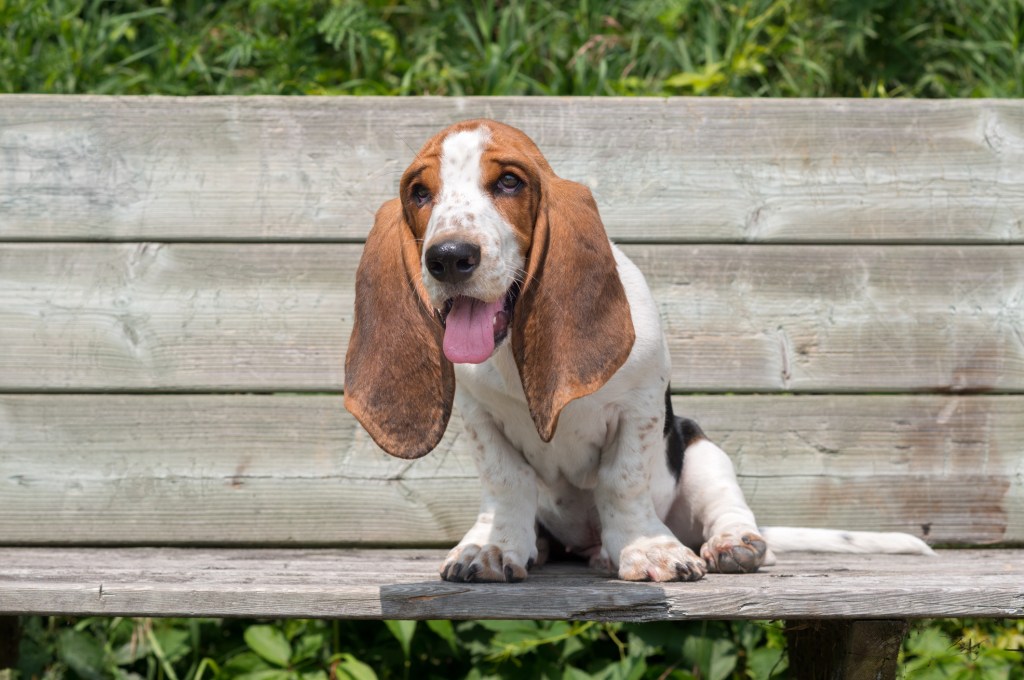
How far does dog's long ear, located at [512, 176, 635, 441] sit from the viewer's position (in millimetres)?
2328

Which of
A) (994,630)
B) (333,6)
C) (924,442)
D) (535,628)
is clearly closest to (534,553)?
(535,628)

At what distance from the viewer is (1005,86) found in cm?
409

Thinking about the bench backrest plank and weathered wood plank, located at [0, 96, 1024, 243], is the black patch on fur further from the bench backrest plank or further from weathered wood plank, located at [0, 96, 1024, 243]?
weathered wood plank, located at [0, 96, 1024, 243]

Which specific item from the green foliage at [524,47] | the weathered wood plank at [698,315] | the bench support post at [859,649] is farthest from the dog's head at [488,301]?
the green foliage at [524,47]

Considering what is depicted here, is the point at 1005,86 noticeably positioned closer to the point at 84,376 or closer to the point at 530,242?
the point at 530,242

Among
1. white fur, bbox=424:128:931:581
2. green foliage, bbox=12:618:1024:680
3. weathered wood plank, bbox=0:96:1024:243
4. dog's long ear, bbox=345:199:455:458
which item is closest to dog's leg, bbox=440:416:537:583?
white fur, bbox=424:128:931:581

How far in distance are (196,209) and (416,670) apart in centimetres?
148

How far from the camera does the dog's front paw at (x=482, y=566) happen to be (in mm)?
2490

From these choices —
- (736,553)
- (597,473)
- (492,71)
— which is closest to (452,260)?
(597,473)

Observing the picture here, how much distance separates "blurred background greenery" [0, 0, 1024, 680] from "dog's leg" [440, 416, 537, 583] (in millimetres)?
708

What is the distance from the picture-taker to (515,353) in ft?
7.84

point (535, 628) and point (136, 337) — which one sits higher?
point (136, 337)

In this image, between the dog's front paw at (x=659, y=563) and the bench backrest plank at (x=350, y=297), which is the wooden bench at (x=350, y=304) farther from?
the dog's front paw at (x=659, y=563)

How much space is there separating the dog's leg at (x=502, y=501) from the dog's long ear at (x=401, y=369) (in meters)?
0.32
